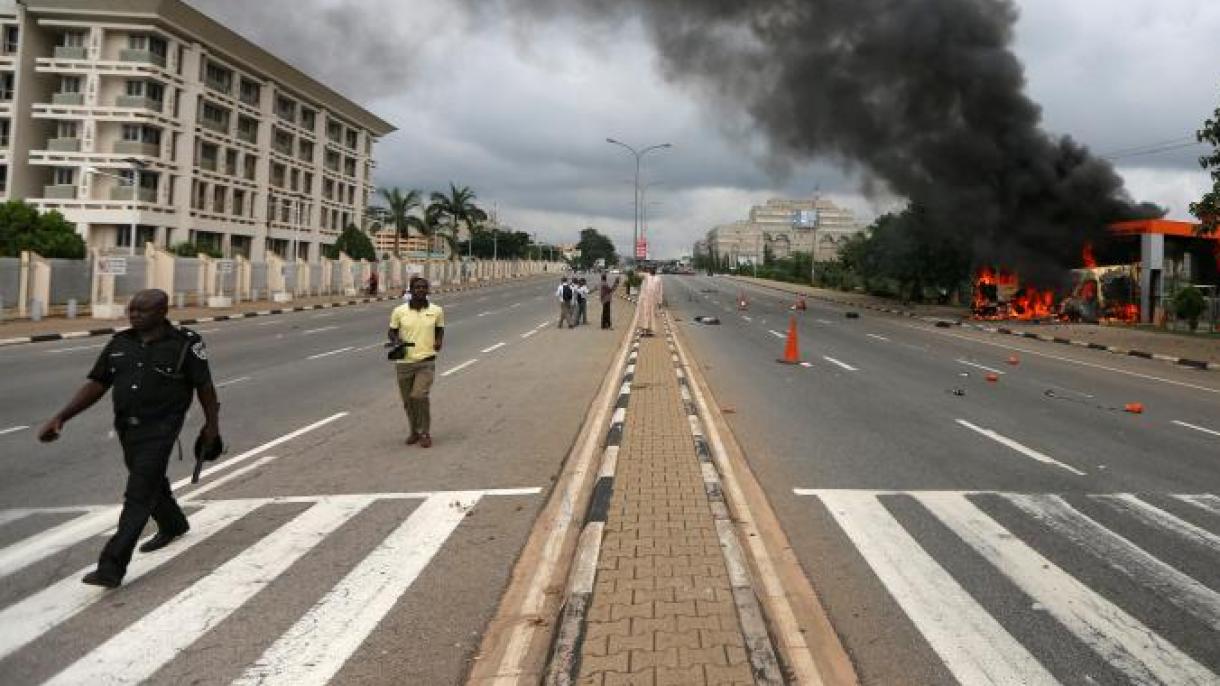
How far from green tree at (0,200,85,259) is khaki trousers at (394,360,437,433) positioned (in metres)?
30.8

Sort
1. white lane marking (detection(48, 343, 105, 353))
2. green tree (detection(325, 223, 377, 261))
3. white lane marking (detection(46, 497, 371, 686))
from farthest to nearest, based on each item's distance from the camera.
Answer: green tree (detection(325, 223, 377, 261)) < white lane marking (detection(48, 343, 105, 353)) < white lane marking (detection(46, 497, 371, 686))

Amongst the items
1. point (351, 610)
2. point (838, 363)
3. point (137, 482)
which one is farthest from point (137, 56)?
point (351, 610)

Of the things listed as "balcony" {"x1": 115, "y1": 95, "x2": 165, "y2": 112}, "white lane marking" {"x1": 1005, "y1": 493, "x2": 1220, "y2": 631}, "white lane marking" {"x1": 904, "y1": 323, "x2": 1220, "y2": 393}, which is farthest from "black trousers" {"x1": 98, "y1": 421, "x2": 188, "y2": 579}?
"balcony" {"x1": 115, "y1": 95, "x2": 165, "y2": 112}

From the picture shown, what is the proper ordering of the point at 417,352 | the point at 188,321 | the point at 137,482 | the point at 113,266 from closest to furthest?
the point at 137,482
the point at 417,352
the point at 188,321
the point at 113,266

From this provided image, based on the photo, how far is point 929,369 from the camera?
1614 centimetres

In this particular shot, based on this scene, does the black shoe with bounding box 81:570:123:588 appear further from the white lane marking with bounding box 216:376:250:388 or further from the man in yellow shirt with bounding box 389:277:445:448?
the white lane marking with bounding box 216:376:250:388

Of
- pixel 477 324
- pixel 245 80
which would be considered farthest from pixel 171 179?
pixel 477 324

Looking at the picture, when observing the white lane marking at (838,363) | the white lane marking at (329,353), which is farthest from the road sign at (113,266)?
the white lane marking at (838,363)

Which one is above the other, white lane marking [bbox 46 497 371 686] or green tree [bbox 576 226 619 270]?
green tree [bbox 576 226 619 270]

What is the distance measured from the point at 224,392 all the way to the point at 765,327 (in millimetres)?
19633

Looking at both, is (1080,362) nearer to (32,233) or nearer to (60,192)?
(32,233)

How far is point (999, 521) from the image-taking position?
562cm

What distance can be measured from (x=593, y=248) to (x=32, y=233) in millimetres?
153144

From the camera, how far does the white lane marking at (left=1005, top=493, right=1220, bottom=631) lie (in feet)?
13.8
